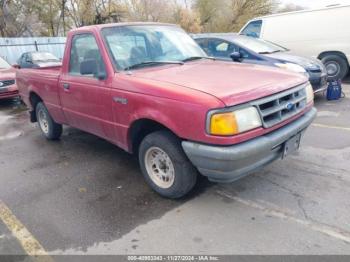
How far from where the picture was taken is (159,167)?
11.8 feet

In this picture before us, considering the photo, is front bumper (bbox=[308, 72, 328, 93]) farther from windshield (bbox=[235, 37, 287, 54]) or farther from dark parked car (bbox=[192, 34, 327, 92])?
windshield (bbox=[235, 37, 287, 54])

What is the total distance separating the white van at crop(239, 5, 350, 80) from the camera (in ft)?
29.7

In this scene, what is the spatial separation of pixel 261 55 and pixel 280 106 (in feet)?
14.4

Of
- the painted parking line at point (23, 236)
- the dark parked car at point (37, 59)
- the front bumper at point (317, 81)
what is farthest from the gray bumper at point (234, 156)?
the dark parked car at point (37, 59)

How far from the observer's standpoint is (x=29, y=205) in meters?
3.61

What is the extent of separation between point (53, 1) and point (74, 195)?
2788 cm

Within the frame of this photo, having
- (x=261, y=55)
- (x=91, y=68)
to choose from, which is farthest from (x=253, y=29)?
(x=91, y=68)

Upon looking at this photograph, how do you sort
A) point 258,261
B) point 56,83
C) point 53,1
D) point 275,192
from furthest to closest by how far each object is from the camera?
1. point 53,1
2. point 56,83
3. point 275,192
4. point 258,261

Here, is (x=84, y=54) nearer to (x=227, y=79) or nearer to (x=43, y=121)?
(x=227, y=79)

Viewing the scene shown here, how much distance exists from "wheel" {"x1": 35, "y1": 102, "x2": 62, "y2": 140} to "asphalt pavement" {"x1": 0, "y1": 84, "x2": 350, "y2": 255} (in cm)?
81

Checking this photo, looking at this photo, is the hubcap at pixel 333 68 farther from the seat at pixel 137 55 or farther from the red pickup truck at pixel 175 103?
the seat at pixel 137 55

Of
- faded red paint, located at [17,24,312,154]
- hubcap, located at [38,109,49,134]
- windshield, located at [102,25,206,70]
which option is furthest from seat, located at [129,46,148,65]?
hubcap, located at [38,109,49,134]

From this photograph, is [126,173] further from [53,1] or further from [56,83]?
[53,1]

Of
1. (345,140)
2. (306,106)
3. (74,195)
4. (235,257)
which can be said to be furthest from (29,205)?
(345,140)
